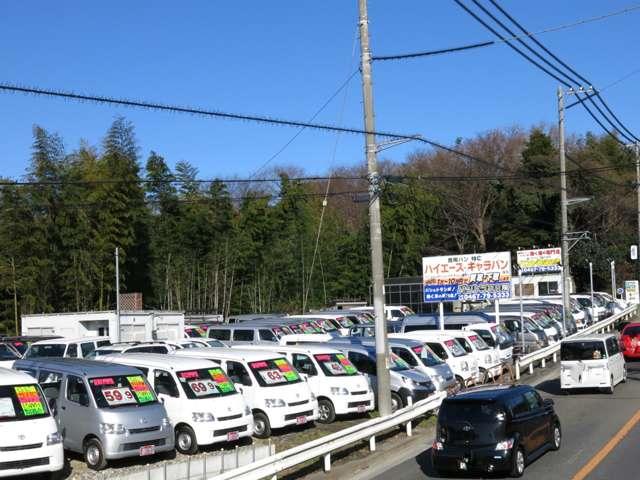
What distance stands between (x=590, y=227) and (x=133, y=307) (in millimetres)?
45043

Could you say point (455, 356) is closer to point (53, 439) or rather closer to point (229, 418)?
point (229, 418)

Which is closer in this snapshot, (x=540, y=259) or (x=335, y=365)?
(x=335, y=365)

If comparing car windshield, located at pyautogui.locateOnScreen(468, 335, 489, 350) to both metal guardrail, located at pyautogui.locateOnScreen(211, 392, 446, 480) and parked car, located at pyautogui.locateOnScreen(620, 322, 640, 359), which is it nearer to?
metal guardrail, located at pyautogui.locateOnScreen(211, 392, 446, 480)

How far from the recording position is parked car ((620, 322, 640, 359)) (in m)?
30.9

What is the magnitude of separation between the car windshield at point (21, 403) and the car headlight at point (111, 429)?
1.13 meters

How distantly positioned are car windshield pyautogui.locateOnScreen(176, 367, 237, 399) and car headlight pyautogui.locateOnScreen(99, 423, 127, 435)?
2074mm

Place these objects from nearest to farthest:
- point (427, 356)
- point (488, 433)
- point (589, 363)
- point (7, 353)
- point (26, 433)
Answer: point (26, 433), point (488, 433), point (589, 363), point (427, 356), point (7, 353)

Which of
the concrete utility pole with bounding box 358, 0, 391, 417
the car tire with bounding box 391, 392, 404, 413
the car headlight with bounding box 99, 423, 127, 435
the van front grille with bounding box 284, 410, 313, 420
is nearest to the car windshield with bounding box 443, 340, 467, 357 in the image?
the car tire with bounding box 391, 392, 404, 413

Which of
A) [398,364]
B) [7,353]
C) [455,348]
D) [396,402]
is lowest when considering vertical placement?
[396,402]

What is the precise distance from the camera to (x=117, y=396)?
567 inches

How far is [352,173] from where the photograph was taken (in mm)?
89062

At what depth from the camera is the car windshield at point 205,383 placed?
15.8m

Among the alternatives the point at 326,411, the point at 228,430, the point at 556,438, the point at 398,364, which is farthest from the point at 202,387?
the point at 398,364

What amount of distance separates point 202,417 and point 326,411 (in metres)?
4.65
